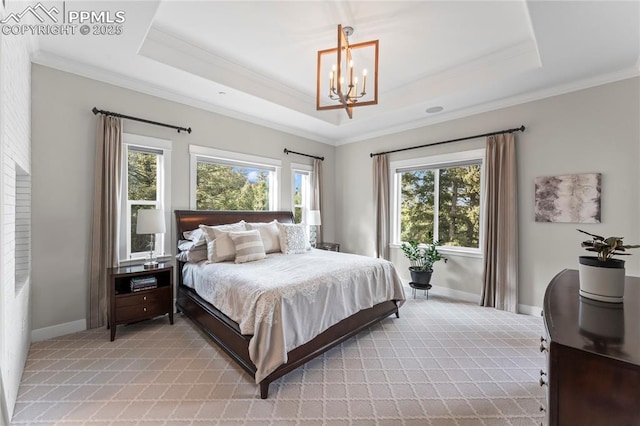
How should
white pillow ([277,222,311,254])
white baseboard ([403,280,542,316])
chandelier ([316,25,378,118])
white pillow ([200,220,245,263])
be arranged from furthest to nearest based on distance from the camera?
white pillow ([277,222,311,254])
white baseboard ([403,280,542,316])
white pillow ([200,220,245,263])
chandelier ([316,25,378,118])

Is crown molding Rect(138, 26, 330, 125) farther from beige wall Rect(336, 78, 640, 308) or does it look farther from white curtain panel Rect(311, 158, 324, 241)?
beige wall Rect(336, 78, 640, 308)

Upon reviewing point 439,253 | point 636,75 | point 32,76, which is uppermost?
point 636,75

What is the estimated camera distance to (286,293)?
2.20 meters

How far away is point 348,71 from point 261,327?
2.25 metres

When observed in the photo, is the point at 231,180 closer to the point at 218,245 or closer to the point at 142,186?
the point at 142,186

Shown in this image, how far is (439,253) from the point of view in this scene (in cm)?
449

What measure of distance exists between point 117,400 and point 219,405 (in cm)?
75

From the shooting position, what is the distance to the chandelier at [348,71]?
2.32 meters

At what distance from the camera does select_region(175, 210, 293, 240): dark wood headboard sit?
12.1 ft

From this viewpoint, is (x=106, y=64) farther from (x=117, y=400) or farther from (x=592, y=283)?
(x=592, y=283)

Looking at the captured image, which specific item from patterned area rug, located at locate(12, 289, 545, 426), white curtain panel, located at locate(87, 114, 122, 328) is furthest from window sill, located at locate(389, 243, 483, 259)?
white curtain panel, located at locate(87, 114, 122, 328)

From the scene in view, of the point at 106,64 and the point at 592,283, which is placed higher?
the point at 106,64

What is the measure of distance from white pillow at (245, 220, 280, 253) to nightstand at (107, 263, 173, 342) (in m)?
1.17

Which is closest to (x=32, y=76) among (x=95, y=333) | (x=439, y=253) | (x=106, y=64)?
(x=106, y=64)
